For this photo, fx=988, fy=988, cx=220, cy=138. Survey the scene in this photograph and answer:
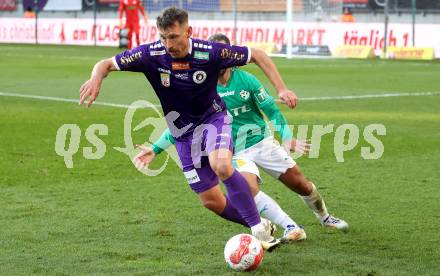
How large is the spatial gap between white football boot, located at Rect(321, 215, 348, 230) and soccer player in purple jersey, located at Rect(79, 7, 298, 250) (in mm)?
991

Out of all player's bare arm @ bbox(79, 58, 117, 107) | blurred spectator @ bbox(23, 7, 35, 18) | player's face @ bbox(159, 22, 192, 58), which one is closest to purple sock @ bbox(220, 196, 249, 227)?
player's face @ bbox(159, 22, 192, 58)

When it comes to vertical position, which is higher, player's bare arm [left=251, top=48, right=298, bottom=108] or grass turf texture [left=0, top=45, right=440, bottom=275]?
player's bare arm [left=251, top=48, right=298, bottom=108]

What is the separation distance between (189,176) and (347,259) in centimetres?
137

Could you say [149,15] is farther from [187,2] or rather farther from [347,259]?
[347,259]

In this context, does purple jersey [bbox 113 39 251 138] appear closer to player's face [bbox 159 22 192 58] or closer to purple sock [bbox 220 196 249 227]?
player's face [bbox 159 22 192 58]

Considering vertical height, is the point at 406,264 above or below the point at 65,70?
above

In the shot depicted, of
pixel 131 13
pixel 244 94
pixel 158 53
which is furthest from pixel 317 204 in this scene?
pixel 131 13

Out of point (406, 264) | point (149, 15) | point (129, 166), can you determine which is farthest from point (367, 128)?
point (149, 15)

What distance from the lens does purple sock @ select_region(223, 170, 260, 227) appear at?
7219 mm

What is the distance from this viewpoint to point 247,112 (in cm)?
823

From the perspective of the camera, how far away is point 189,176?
7633mm

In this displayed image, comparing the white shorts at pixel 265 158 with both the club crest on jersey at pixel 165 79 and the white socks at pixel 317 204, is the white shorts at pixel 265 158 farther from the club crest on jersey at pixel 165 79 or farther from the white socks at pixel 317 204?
the club crest on jersey at pixel 165 79

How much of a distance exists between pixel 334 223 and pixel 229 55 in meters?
1.87

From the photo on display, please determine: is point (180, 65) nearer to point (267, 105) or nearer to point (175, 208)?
point (267, 105)
